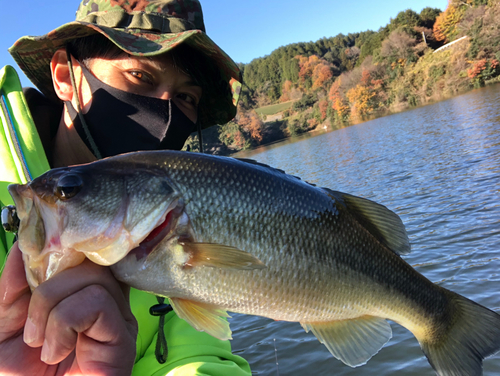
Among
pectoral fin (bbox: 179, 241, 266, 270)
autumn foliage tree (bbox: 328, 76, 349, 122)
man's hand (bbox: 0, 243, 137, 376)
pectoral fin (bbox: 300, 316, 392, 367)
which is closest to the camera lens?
man's hand (bbox: 0, 243, 137, 376)

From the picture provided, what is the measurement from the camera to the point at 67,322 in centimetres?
131

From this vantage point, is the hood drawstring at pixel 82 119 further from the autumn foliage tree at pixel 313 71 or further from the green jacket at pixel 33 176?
the autumn foliage tree at pixel 313 71

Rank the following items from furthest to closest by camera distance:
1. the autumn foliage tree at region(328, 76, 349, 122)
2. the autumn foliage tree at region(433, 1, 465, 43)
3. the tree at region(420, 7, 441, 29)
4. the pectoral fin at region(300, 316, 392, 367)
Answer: the tree at region(420, 7, 441, 29), the autumn foliage tree at region(328, 76, 349, 122), the autumn foliage tree at region(433, 1, 465, 43), the pectoral fin at region(300, 316, 392, 367)

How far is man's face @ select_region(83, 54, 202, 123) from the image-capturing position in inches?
108

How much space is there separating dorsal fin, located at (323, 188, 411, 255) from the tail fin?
1.55 ft

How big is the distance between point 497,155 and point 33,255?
45.6 feet

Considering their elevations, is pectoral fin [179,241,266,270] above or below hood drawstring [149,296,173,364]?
above

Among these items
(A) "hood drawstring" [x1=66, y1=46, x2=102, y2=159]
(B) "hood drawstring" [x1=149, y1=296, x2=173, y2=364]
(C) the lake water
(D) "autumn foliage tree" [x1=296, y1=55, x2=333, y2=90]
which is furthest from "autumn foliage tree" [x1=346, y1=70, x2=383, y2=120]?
(B) "hood drawstring" [x1=149, y1=296, x2=173, y2=364]

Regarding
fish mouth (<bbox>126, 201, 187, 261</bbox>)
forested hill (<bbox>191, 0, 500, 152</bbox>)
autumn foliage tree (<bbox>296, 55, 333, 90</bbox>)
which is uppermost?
autumn foliage tree (<bbox>296, 55, 333, 90</bbox>)

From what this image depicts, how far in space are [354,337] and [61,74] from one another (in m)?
3.07

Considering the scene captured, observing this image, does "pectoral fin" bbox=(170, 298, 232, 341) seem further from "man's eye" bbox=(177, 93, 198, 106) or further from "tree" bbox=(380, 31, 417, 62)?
"tree" bbox=(380, 31, 417, 62)

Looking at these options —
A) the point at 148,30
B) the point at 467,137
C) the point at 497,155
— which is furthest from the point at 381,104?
the point at 148,30

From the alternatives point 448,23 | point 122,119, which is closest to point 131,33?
point 122,119

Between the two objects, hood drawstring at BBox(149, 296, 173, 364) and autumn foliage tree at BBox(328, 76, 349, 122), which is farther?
autumn foliage tree at BBox(328, 76, 349, 122)
